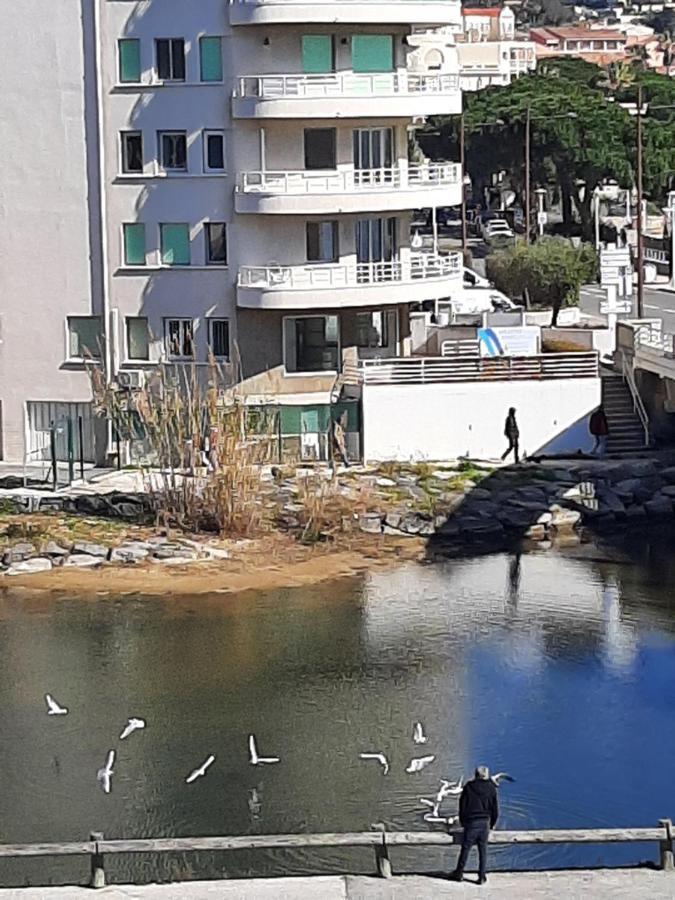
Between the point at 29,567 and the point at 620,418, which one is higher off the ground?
the point at 620,418

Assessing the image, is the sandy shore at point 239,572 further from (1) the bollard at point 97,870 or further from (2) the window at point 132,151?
(1) the bollard at point 97,870

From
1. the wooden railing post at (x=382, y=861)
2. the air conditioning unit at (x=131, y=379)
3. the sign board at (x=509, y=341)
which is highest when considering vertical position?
the sign board at (x=509, y=341)

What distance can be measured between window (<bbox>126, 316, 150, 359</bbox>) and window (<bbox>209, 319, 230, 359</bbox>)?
1.58 meters

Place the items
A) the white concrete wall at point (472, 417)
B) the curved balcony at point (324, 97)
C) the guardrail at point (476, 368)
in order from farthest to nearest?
the curved balcony at point (324, 97) < the guardrail at point (476, 368) < the white concrete wall at point (472, 417)

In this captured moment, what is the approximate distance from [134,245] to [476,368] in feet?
28.5

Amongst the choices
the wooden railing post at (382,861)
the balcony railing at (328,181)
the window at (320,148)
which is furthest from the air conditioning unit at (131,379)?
the wooden railing post at (382,861)

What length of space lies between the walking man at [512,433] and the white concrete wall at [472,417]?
1.21 ft

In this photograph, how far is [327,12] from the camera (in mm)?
41906

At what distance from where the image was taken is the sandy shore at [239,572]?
34781mm

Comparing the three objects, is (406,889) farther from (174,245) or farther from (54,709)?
(174,245)

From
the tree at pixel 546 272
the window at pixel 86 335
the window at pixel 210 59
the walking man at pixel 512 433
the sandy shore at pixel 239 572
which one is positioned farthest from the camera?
the tree at pixel 546 272

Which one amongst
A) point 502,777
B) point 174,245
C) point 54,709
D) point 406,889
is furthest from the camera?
point 174,245

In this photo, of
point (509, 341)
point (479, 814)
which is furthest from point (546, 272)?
point (479, 814)

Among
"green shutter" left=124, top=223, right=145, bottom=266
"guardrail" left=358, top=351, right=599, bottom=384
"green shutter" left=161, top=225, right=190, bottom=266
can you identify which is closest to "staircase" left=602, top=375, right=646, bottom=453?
"guardrail" left=358, top=351, right=599, bottom=384
